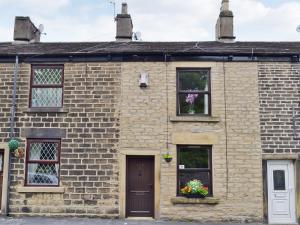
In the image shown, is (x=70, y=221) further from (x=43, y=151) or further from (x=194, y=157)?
(x=194, y=157)

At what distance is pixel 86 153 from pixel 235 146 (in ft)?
15.6

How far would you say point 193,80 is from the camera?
12.2 m

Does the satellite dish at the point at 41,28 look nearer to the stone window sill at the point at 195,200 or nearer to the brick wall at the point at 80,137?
the brick wall at the point at 80,137

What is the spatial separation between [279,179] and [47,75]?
8.31 meters

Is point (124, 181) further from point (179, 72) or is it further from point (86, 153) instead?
point (179, 72)

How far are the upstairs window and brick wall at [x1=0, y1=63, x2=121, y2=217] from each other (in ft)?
0.71

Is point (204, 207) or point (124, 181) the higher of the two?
point (124, 181)

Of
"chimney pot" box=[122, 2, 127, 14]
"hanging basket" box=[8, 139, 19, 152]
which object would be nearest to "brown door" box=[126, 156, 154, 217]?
"hanging basket" box=[8, 139, 19, 152]

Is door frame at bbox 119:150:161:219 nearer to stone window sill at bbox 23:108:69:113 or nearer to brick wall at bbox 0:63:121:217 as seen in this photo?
brick wall at bbox 0:63:121:217

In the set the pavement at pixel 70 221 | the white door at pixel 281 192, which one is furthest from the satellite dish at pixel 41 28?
the white door at pixel 281 192

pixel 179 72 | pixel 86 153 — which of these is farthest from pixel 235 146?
pixel 86 153

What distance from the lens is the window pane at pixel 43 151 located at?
467 inches

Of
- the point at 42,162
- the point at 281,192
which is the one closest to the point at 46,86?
the point at 42,162

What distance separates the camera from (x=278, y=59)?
12195 mm
